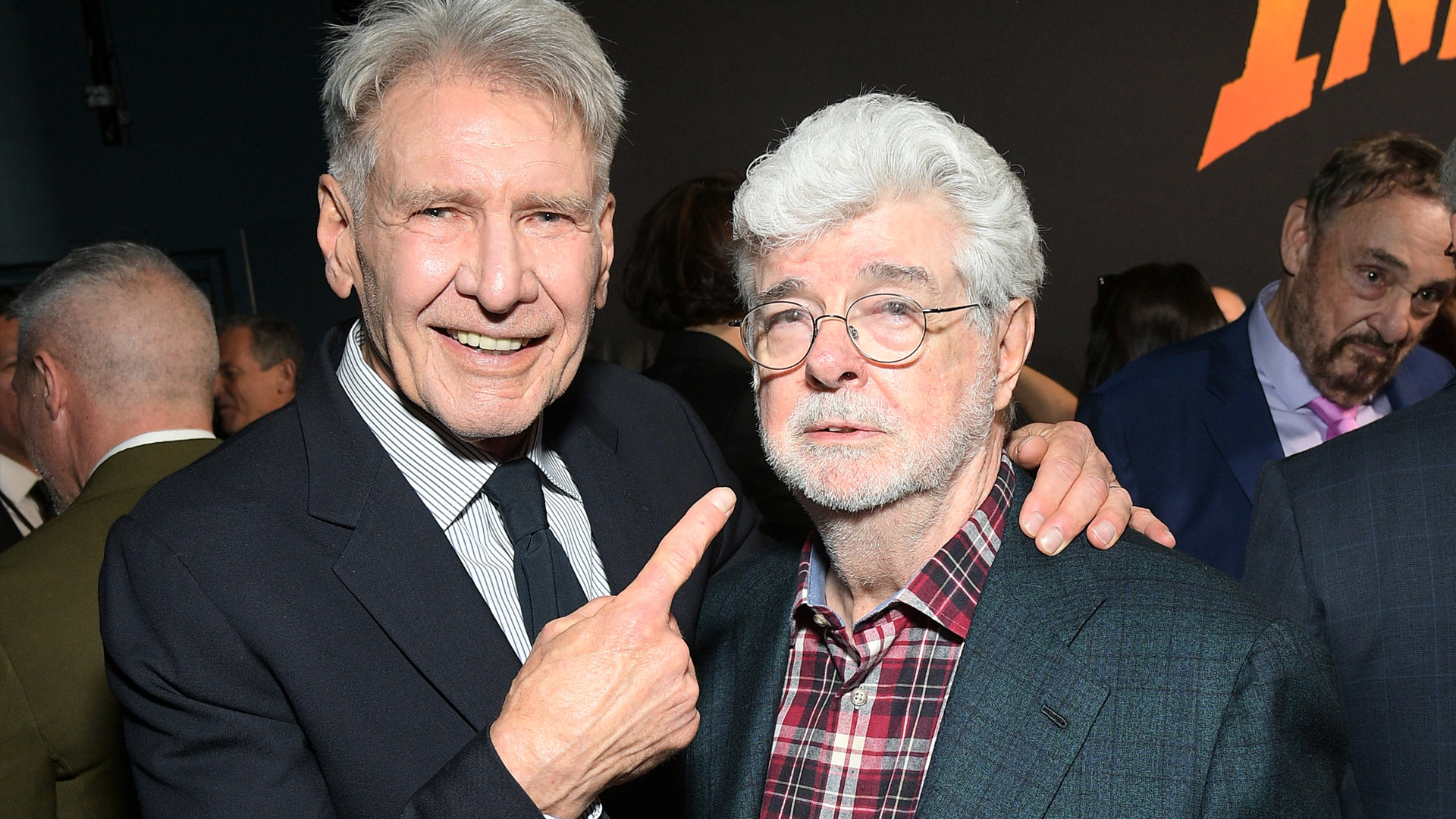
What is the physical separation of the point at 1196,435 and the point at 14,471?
11.5 ft

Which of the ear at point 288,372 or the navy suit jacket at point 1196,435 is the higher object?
the navy suit jacket at point 1196,435

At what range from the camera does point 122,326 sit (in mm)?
2455

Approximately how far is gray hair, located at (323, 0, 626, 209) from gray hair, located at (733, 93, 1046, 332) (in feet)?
0.98

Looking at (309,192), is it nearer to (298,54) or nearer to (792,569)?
(298,54)

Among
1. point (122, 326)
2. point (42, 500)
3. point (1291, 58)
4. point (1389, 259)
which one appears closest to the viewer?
point (122, 326)

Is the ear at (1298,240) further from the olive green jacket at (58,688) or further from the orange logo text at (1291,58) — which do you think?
Answer: the olive green jacket at (58,688)

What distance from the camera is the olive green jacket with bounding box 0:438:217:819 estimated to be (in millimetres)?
2055

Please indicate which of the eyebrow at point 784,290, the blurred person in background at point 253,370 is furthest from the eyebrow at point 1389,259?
the blurred person in background at point 253,370

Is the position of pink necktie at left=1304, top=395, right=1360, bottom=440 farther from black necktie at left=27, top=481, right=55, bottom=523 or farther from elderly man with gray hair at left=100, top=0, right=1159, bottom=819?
black necktie at left=27, top=481, right=55, bottom=523

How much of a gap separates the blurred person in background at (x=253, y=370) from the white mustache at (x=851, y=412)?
12.6 feet

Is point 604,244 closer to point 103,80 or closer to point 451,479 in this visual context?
point 451,479

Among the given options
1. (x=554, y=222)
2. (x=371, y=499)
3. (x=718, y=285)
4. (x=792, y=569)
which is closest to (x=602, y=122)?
(x=554, y=222)

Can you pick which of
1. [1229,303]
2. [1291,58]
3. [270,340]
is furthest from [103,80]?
[1291,58]

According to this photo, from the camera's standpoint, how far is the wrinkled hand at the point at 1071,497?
5.03 feet
